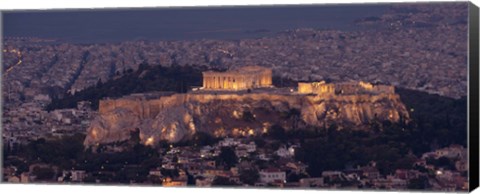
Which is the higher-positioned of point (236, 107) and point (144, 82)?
point (144, 82)

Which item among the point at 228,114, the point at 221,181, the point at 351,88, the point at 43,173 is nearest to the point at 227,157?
the point at 221,181

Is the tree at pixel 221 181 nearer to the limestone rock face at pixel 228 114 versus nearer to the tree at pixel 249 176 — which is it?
the tree at pixel 249 176

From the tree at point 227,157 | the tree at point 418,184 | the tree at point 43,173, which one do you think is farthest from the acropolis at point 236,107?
the tree at point 418,184

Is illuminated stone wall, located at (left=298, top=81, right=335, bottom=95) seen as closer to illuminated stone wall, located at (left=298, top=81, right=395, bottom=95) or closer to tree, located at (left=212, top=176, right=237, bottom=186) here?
illuminated stone wall, located at (left=298, top=81, right=395, bottom=95)

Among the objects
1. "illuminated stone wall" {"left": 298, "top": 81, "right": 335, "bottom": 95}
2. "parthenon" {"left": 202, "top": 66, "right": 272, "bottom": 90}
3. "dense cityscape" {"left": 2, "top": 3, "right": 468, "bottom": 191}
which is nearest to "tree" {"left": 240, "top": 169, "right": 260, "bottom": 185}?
"dense cityscape" {"left": 2, "top": 3, "right": 468, "bottom": 191}

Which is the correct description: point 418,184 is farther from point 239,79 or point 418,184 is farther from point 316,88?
point 239,79

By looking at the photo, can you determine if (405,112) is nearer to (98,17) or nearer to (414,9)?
(414,9)

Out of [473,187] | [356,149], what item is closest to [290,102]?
[356,149]

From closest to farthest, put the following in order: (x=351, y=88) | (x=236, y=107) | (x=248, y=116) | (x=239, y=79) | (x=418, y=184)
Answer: (x=418, y=184) → (x=351, y=88) → (x=248, y=116) → (x=236, y=107) → (x=239, y=79)
